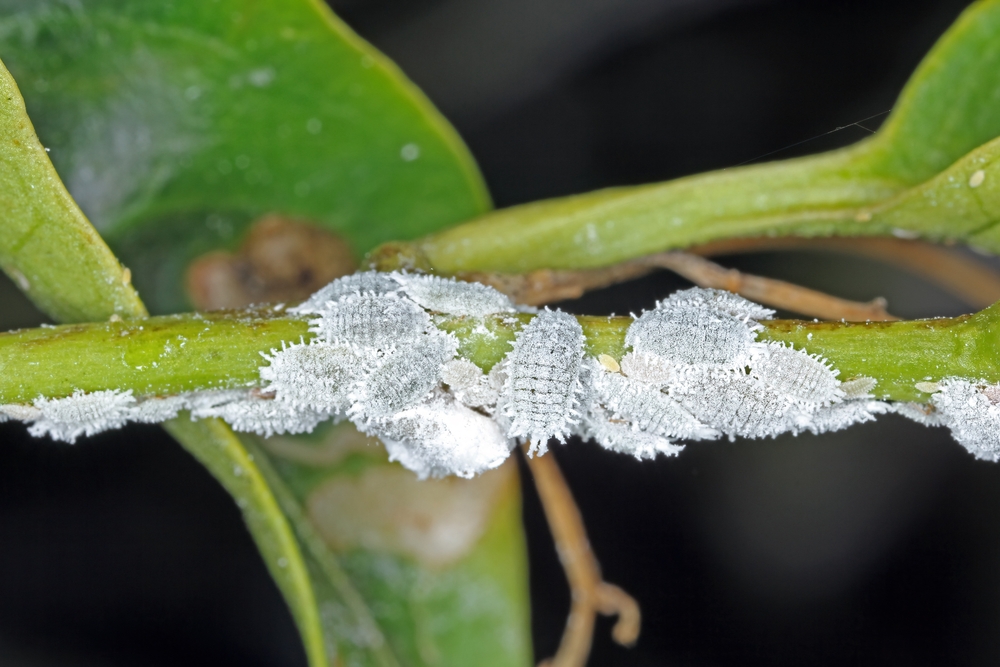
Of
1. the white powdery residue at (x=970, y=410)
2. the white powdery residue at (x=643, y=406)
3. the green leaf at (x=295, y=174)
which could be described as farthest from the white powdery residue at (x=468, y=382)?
the white powdery residue at (x=970, y=410)

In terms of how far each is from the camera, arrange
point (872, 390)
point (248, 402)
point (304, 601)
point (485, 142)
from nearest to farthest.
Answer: point (872, 390)
point (248, 402)
point (304, 601)
point (485, 142)

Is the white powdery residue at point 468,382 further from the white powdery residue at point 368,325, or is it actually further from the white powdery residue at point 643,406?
the white powdery residue at point 643,406

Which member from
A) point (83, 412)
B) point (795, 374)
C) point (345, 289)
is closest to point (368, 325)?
point (345, 289)

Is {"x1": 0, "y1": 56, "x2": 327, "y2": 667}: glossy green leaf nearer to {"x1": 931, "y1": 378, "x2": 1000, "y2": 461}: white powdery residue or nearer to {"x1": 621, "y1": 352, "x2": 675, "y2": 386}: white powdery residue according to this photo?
{"x1": 621, "y1": 352, "x2": 675, "y2": 386}: white powdery residue

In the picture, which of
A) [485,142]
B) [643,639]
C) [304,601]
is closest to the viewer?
[304,601]

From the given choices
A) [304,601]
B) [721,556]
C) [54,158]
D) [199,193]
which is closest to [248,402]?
[304,601]

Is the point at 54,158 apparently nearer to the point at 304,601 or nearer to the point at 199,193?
the point at 199,193
